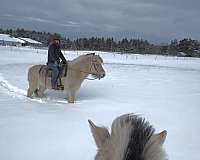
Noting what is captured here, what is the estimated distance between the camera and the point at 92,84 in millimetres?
13344

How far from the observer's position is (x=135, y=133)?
168cm

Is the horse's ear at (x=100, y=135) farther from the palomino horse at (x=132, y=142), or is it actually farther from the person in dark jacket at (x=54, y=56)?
the person in dark jacket at (x=54, y=56)

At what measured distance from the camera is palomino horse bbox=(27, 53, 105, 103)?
938 centimetres

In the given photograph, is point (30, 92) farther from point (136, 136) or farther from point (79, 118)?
point (136, 136)

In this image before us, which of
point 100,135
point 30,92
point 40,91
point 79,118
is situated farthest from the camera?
point 40,91

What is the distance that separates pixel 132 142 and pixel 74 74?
7797 mm

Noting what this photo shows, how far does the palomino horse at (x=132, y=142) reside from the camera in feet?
5.33

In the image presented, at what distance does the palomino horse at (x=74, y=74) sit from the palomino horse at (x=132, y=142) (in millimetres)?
7445

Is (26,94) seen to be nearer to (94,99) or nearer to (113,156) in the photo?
(94,99)

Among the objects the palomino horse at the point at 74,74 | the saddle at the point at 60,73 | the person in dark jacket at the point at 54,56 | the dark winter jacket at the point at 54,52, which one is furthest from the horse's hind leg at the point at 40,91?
the dark winter jacket at the point at 54,52

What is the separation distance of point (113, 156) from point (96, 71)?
7887 millimetres

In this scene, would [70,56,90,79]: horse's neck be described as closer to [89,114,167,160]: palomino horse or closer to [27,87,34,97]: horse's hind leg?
[27,87,34,97]: horse's hind leg

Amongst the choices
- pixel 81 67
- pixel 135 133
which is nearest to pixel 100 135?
pixel 135 133

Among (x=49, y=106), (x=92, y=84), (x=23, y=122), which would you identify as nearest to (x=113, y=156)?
(x=23, y=122)
